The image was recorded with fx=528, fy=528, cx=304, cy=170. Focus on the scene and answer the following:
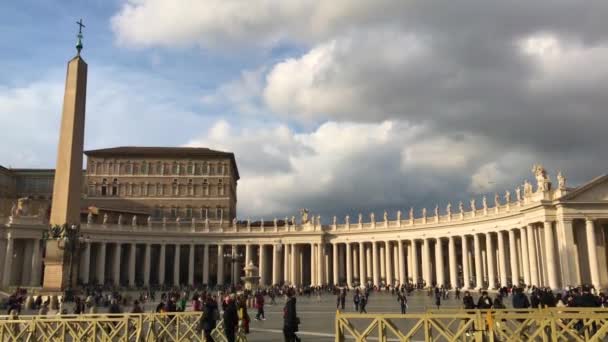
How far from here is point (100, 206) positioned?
290 ft

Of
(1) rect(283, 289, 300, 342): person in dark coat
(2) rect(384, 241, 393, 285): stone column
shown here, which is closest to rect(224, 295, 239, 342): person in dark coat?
(1) rect(283, 289, 300, 342): person in dark coat

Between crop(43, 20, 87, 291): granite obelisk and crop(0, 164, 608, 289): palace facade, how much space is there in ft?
70.0

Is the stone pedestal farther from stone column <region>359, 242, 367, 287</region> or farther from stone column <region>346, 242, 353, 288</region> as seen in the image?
stone column <region>346, 242, 353, 288</region>

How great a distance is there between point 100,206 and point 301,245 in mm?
34428

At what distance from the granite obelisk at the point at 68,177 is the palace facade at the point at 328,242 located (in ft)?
70.0

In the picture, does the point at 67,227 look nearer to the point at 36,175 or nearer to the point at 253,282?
the point at 253,282

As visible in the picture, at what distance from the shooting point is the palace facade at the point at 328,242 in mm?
50219

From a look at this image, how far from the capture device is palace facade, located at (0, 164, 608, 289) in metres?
50.2

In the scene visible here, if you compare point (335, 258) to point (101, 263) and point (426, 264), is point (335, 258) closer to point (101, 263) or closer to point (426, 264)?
point (426, 264)

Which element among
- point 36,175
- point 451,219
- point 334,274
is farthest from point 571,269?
point 36,175

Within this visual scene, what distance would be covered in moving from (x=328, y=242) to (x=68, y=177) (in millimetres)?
59654

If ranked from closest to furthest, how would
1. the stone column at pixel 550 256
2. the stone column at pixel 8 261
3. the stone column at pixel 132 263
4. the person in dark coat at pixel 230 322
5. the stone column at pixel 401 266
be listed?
1. the person in dark coat at pixel 230 322
2. the stone column at pixel 550 256
3. the stone column at pixel 8 261
4. the stone column at pixel 401 266
5. the stone column at pixel 132 263

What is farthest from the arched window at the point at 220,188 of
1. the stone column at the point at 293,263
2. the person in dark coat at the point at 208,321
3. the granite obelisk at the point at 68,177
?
the person in dark coat at the point at 208,321

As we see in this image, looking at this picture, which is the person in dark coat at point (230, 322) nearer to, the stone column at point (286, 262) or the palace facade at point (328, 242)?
the palace facade at point (328, 242)
